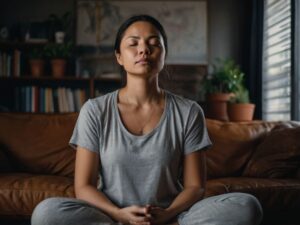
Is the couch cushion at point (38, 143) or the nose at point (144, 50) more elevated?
the nose at point (144, 50)

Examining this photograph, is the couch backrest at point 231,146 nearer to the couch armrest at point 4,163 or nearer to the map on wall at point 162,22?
the couch armrest at point 4,163

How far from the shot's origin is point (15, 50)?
402cm

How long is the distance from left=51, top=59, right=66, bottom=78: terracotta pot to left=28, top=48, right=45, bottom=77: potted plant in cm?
11

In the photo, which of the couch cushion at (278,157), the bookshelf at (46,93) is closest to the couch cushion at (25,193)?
the couch cushion at (278,157)

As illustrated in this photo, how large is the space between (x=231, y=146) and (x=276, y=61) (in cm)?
141

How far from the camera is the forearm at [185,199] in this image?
1.41 metres

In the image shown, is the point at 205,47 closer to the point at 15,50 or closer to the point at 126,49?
the point at 15,50

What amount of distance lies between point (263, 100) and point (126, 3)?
166cm

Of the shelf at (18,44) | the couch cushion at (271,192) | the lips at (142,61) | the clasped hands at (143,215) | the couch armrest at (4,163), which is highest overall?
the shelf at (18,44)

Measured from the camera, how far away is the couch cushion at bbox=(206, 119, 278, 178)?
249 cm

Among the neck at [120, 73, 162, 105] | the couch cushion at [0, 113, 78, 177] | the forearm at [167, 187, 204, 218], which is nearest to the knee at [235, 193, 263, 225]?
the forearm at [167, 187, 204, 218]

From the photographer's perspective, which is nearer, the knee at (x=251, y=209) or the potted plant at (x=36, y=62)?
the knee at (x=251, y=209)

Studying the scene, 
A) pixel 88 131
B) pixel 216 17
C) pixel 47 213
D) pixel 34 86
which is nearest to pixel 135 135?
pixel 88 131

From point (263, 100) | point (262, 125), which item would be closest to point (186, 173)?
point (262, 125)
